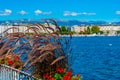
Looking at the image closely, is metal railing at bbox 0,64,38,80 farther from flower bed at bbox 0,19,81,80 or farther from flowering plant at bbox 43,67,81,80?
flowering plant at bbox 43,67,81,80

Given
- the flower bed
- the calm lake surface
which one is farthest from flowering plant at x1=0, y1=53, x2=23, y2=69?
the calm lake surface

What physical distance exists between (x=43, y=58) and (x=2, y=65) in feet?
5.86

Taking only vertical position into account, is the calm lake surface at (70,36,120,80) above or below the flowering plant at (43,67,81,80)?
below

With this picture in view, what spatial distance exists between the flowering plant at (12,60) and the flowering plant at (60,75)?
39.4 inches

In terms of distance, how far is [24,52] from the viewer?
7.29m

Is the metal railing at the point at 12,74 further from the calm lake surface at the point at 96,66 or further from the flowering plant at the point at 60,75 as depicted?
the calm lake surface at the point at 96,66

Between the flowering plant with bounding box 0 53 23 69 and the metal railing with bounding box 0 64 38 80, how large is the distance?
12 centimetres

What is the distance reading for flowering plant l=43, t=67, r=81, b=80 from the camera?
6492 millimetres

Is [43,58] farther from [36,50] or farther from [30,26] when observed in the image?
[30,26]

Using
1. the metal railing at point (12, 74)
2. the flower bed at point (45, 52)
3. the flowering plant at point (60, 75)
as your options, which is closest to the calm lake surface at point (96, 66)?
the flower bed at point (45, 52)

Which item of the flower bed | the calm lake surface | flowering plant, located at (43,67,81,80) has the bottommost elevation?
the calm lake surface

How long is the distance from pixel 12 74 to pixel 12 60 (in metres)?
0.36

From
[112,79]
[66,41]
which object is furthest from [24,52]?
[112,79]

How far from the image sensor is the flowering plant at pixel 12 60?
778 centimetres
